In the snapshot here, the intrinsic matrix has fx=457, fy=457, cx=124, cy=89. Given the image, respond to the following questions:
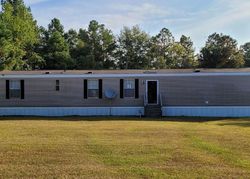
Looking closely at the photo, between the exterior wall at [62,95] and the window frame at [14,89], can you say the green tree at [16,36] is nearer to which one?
the window frame at [14,89]

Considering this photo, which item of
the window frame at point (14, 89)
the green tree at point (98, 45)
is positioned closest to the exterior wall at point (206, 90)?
the window frame at point (14, 89)

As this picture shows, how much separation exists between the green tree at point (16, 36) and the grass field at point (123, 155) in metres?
19.0

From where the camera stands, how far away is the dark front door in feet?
90.0

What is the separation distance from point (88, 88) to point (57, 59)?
22463 mm

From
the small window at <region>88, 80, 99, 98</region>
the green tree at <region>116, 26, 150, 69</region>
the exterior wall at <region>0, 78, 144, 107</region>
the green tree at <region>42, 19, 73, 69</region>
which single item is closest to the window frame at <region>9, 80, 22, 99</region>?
the exterior wall at <region>0, 78, 144, 107</region>

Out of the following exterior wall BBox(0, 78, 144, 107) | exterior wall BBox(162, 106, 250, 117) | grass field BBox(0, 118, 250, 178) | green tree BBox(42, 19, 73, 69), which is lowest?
grass field BBox(0, 118, 250, 178)

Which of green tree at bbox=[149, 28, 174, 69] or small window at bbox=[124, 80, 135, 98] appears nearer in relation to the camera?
small window at bbox=[124, 80, 135, 98]

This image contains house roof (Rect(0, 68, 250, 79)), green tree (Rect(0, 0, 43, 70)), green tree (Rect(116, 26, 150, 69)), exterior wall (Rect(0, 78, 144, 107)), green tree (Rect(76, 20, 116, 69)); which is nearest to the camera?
house roof (Rect(0, 68, 250, 79))

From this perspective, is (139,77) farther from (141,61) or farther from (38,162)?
(141,61)

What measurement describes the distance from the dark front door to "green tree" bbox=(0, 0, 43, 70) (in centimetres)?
1095

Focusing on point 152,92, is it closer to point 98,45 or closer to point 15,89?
point 15,89

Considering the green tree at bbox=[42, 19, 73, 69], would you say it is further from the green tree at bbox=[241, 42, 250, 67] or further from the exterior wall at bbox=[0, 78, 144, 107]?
the green tree at bbox=[241, 42, 250, 67]

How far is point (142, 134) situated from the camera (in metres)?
15.2

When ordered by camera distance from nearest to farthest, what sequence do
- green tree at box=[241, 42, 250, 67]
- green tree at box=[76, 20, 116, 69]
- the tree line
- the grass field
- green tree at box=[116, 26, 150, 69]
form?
1. the grass field
2. the tree line
3. green tree at box=[76, 20, 116, 69]
4. green tree at box=[116, 26, 150, 69]
5. green tree at box=[241, 42, 250, 67]
